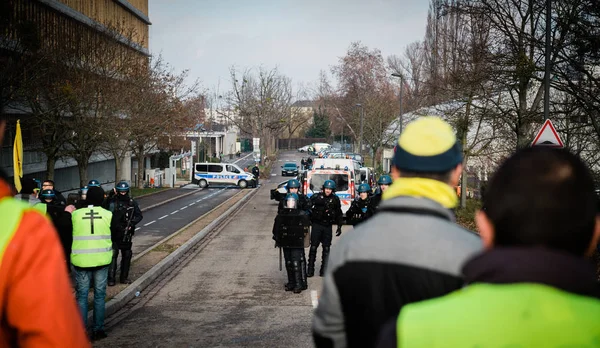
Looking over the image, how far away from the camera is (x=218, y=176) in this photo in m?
59.3

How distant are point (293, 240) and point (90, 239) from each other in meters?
4.61

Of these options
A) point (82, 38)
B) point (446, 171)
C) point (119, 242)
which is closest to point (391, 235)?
point (446, 171)

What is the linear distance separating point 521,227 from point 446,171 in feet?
3.47

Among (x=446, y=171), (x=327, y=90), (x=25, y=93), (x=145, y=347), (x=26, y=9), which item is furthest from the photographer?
(x=327, y=90)

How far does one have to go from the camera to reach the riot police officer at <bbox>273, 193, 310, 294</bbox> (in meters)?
12.8

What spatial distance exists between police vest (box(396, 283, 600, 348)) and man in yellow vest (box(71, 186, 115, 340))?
7647 millimetres

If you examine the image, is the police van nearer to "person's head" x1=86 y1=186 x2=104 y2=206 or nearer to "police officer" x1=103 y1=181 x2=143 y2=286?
"police officer" x1=103 y1=181 x2=143 y2=286

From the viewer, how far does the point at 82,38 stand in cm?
4016

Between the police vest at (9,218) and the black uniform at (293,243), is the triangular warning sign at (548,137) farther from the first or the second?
the police vest at (9,218)

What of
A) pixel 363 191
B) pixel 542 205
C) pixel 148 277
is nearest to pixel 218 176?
pixel 148 277

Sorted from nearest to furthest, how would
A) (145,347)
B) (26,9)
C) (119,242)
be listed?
(145,347)
(119,242)
(26,9)

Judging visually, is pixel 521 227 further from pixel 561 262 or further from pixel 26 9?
pixel 26 9

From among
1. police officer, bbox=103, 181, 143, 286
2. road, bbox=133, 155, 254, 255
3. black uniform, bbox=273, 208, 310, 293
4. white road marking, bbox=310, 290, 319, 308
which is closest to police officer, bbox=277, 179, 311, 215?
black uniform, bbox=273, 208, 310, 293

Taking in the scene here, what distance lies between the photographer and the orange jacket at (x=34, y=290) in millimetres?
2236
